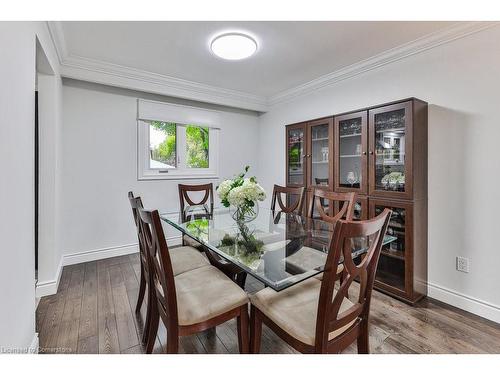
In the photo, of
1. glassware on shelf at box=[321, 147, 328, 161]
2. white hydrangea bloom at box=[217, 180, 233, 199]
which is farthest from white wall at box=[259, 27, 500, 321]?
white hydrangea bloom at box=[217, 180, 233, 199]

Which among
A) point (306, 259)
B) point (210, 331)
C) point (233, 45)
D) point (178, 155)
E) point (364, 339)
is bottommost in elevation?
point (210, 331)

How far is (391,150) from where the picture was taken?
2289 millimetres

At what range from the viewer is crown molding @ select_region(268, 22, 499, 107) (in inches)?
78.7

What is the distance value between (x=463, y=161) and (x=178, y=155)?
321 centimetres

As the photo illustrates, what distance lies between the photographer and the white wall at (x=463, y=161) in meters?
1.91

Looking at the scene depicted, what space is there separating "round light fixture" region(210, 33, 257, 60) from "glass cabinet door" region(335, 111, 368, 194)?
1.17 m

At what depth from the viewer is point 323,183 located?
2.98 metres

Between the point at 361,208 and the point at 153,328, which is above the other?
the point at 361,208

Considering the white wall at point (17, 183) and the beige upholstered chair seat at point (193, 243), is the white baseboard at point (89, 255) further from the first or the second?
the beige upholstered chair seat at point (193, 243)

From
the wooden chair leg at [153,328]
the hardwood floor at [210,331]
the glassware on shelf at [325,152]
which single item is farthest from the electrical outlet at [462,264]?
the wooden chair leg at [153,328]

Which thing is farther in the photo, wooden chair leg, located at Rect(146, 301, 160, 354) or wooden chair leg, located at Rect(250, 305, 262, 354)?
wooden chair leg, located at Rect(146, 301, 160, 354)

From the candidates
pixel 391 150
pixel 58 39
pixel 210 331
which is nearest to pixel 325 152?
pixel 391 150

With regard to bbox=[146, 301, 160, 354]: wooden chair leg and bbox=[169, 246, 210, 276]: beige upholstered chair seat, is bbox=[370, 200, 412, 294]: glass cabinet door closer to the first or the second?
bbox=[169, 246, 210, 276]: beige upholstered chair seat

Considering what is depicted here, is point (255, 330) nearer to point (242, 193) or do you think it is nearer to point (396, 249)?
point (242, 193)
